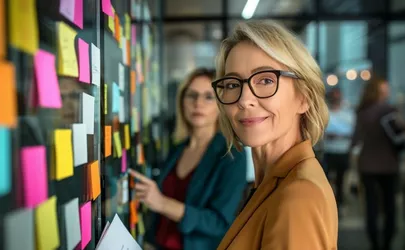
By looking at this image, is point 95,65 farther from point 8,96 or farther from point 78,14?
point 8,96

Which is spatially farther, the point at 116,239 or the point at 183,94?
the point at 183,94

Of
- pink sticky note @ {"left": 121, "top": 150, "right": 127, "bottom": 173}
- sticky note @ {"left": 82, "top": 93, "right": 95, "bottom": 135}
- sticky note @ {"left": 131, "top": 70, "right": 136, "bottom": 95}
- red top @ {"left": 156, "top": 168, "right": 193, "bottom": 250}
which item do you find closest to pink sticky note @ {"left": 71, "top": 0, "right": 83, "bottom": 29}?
sticky note @ {"left": 82, "top": 93, "right": 95, "bottom": 135}

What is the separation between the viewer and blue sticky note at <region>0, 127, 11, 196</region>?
0.49 meters

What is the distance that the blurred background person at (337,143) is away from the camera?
15.9ft

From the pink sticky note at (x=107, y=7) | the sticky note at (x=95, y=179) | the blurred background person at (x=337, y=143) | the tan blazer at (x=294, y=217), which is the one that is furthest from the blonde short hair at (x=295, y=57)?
the blurred background person at (x=337, y=143)

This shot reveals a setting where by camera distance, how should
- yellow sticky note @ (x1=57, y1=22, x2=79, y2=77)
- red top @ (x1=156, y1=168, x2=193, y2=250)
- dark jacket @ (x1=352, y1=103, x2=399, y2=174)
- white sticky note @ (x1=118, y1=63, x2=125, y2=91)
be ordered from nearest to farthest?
yellow sticky note @ (x1=57, y1=22, x2=79, y2=77)
white sticky note @ (x1=118, y1=63, x2=125, y2=91)
red top @ (x1=156, y1=168, x2=193, y2=250)
dark jacket @ (x1=352, y1=103, x2=399, y2=174)

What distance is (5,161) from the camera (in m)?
0.50

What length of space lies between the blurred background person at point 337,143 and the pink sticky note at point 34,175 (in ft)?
14.7

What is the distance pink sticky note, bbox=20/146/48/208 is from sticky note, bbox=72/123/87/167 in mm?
158

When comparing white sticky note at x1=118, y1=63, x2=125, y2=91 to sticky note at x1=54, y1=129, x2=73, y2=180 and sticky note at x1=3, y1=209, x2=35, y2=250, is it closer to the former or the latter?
sticky note at x1=54, y1=129, x2=73, y2=180

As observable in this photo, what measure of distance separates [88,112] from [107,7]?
13.8 inches

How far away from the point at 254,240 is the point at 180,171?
41.5 inches

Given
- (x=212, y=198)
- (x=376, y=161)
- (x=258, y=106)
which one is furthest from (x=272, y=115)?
(x=376, y=161)

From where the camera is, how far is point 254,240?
32.4 inches
